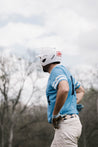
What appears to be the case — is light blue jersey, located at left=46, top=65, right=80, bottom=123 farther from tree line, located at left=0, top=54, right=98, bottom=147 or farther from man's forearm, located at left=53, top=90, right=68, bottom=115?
tree line, located at left=0, top=54, right=98, bottom=147

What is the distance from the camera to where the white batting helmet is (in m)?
3.39

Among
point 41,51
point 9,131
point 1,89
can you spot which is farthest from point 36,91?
point 41,51

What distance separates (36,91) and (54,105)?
31984 mm

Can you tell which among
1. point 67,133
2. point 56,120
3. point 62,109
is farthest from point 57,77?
point 67,133

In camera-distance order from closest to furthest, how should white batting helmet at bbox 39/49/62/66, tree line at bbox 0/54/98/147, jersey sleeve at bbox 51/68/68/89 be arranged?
jersey sleeve at bbox 51/68/68/89 → white batting helmet at bbox 39/49/62/66 → tree line at bbox 0/54/98/147

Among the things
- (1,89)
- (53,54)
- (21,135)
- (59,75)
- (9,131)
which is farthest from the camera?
(21,135)

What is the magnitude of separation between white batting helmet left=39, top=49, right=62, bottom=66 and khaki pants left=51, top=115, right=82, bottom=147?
0.83 metres

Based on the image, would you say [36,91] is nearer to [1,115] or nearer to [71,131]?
[1,115]

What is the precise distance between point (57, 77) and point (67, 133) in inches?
28.4

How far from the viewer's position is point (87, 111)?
35.3m

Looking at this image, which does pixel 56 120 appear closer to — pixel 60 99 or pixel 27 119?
pixel 60 99

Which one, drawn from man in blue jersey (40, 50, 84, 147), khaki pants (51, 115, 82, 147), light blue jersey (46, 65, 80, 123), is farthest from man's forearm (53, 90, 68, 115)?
khaki pants (51, 115, 82, 147)

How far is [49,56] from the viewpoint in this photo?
3.39m

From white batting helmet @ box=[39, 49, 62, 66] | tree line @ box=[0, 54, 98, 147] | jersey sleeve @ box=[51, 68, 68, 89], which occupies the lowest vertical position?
tree line @ box=[0, 54, 98, 147]
